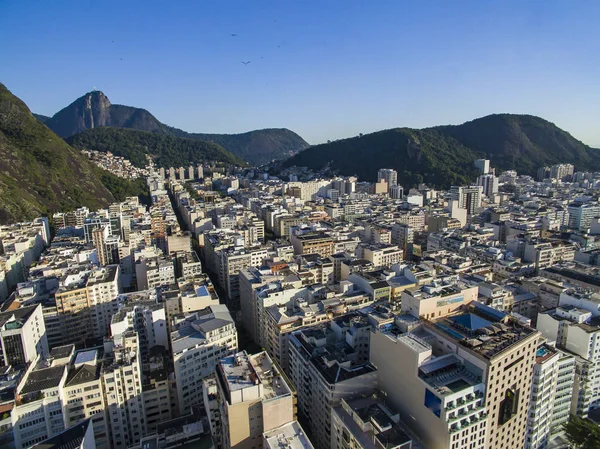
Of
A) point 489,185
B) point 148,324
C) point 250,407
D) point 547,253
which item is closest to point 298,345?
point 250,407

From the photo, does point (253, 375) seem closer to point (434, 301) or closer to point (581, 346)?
point (434, 301)

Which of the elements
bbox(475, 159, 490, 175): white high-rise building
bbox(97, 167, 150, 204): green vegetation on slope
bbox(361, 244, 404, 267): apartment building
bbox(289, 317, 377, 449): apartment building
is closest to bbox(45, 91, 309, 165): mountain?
bbox(97, 167, 150, 204): green vegetation on slope

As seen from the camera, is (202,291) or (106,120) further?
(106,120)

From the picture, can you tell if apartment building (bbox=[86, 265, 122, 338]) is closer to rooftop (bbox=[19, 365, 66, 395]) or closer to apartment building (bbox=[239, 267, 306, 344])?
apartment building (bbox=[239, 267, 306, 344])

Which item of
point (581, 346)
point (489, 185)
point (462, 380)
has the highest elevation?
point (489, 185)

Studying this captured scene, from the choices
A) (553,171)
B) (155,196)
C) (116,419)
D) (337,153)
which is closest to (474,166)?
(553,171)

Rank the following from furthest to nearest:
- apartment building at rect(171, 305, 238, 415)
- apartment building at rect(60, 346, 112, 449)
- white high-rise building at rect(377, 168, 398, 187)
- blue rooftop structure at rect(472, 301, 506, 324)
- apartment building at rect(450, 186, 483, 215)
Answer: white high-rise building at rect(377, 168, 398, 187) → apartment building at rect(450, 186, 483, 215) → apartment building at rect(171, 305, 238, 415) → blue rooftop structure at rect(472, 301, 506, 324) → apartment building at rect(60, 346, 112, 449)

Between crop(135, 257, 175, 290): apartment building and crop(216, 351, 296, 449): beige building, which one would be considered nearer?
crop(216, 351, 296, 449): beige building
